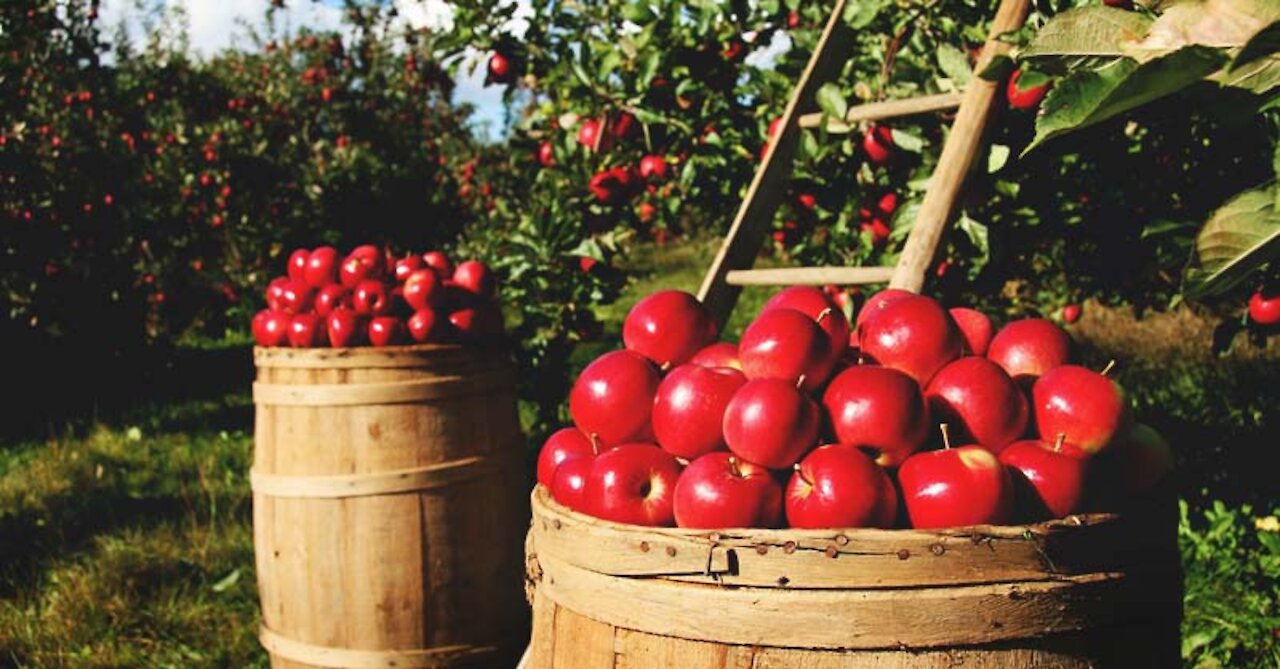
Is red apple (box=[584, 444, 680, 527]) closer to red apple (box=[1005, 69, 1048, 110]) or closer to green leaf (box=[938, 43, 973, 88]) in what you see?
red apple (box=[1005, 69, 1048, 110])

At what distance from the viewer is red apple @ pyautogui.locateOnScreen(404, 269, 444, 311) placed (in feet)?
9.93

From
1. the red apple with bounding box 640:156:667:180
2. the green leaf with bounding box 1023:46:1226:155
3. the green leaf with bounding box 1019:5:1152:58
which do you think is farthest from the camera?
the red apple with bounding box 640:156:667:180

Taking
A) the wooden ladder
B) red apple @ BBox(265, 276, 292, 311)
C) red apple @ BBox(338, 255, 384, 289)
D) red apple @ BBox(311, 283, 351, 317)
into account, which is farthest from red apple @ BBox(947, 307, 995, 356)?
red apple @ BBox(265, 276, 292, 311)

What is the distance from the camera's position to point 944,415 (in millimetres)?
1426

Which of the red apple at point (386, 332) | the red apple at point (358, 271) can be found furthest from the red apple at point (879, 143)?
the red apple at point (358, 271)

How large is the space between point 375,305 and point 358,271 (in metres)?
0.29

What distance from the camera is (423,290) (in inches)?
119

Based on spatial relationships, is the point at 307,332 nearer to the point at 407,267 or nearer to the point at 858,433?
the point at 407,267

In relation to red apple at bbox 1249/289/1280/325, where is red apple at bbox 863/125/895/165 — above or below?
above

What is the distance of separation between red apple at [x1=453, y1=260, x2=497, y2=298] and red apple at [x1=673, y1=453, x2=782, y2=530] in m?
1.84

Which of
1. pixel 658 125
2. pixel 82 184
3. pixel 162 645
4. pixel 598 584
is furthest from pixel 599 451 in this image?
pixel 82 184

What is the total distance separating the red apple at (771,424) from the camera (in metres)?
1.35

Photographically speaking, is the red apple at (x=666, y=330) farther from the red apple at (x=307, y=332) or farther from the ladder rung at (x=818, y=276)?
the red apple at (x=307, y=332)

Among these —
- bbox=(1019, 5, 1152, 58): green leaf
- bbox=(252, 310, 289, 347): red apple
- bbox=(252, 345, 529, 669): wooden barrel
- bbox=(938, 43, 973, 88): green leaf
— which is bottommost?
bbox=(252, 345, 529, 669): wooden barrel
